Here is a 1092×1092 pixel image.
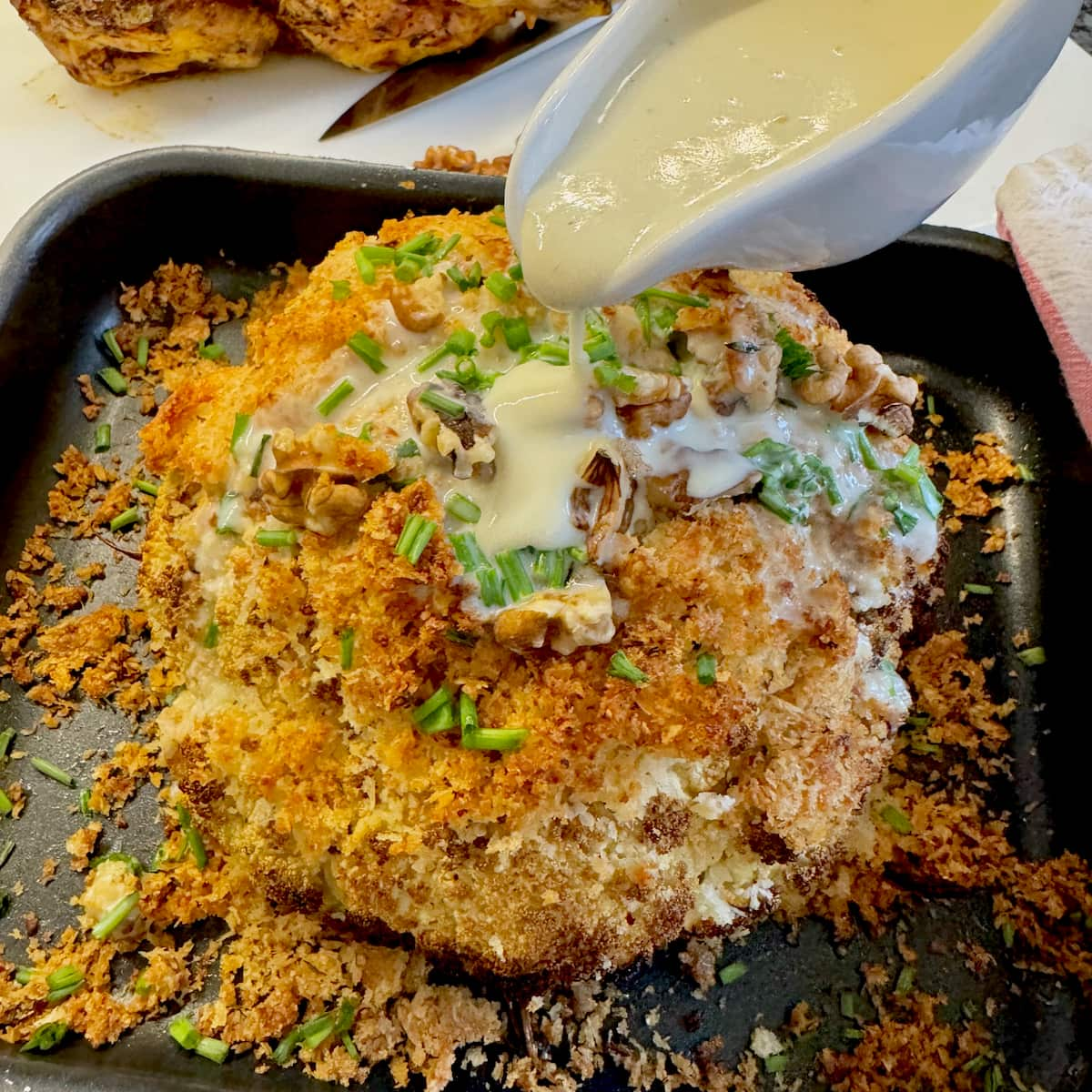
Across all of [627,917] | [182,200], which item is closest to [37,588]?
[182,200]

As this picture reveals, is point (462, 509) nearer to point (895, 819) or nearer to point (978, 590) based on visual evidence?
point (895, 819)

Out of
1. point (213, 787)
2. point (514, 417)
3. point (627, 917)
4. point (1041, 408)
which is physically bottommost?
point (1041, 408)

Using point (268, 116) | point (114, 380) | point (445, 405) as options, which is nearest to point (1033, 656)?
point (445, 405)

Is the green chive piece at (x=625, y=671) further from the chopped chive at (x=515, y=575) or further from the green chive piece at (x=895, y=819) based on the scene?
the green chive piece at (x=895, y=819)

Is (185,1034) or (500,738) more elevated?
(500,738)

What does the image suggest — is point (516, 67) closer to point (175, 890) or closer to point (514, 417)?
point (514, 417)

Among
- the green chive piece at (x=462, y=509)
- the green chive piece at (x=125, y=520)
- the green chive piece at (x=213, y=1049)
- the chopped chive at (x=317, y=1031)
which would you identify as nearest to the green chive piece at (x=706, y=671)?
the green chive piece at (x=462, y=509)

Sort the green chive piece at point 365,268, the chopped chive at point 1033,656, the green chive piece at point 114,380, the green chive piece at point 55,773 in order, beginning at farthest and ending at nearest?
the green chive piece at point 114,380, the chopped chive at point 1033,656, the green chive piece at point 55,773, the green chive piece at point 365,268
